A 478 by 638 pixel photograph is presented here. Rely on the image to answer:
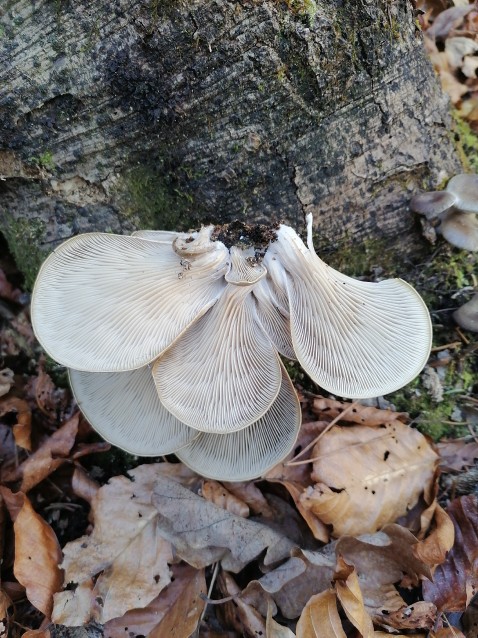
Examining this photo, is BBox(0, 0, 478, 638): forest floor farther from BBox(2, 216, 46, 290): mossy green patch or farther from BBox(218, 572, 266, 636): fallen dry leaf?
BBox(2, 216, 46, 290): mossy green patch

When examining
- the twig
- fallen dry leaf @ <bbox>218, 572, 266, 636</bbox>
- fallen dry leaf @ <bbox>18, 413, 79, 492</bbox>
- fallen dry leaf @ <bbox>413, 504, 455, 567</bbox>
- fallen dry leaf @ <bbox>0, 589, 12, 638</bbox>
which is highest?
fallen dry leaf @ <bbox>18, 413, 79, 492</bbox>

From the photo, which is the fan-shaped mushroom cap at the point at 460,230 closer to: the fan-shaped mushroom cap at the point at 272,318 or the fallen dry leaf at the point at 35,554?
the fan-shaped mushroom cap at the point at 272,318

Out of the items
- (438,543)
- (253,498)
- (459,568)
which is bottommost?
(459,568)

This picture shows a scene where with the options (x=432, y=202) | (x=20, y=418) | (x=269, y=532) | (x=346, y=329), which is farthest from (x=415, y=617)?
(x=20, y=418)

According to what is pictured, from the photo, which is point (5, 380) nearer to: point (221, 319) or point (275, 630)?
point (221, 319)

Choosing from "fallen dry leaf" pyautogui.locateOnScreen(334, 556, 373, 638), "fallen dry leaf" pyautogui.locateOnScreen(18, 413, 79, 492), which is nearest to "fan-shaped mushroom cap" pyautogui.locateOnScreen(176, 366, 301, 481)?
"fallen dry leaf" pyautogui.locateOnScreen(334, 556, 373, 638)

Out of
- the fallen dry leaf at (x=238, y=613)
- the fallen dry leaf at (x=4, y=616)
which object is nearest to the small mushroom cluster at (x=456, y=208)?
the fallen dry leaf at (x=238, y=613)
